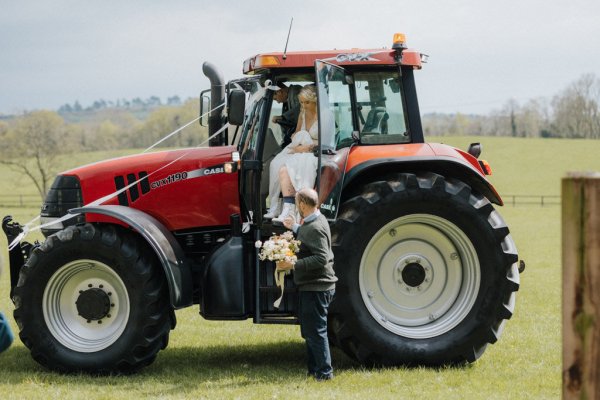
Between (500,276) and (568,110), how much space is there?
95257 millimetres

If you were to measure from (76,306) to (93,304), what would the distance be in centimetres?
18

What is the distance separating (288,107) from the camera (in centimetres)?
823

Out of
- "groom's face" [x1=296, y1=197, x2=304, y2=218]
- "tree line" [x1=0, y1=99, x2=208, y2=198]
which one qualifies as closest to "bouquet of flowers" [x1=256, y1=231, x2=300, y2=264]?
"groom's face" [x1=296, y1=197, x2=304, y2=218]

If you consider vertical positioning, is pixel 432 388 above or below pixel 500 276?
below

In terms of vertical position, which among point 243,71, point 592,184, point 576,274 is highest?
point 243,71

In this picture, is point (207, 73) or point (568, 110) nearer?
point (207, 73)

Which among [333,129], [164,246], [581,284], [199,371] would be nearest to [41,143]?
[199,371]

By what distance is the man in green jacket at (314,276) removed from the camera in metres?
7.14

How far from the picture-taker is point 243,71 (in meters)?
8.47

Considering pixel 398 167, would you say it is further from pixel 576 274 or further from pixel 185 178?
pixel 576 274

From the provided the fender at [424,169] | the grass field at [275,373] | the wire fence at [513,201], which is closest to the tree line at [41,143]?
the wire fence at [513,201]

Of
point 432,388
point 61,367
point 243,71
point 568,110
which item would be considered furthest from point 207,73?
point 568,110

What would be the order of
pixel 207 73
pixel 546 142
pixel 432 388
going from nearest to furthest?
pixel 432 388 < pixel 207 73 < pixel 546 142

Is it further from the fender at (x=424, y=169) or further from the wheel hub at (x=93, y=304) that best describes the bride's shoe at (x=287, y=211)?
the wheel hub at (x=93, y=304)
